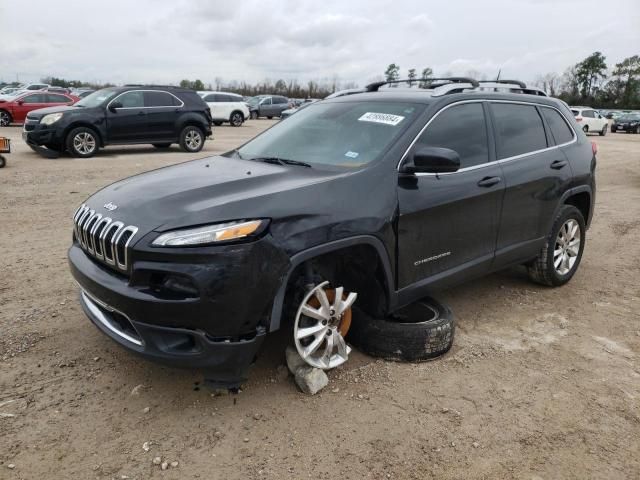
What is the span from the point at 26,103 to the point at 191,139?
10.2m

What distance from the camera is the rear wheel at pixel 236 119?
27750mm

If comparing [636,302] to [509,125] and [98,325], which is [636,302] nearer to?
[509,125]

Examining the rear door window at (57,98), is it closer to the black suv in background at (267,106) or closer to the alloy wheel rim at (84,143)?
the alloy wheel rim at (84,143)

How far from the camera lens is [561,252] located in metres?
4.89

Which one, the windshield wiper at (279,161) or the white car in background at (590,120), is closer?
the windshield wiper at (279,161)

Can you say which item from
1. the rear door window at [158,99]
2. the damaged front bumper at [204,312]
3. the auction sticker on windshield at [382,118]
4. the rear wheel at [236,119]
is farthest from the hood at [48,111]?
the rear wheel at [236,119]

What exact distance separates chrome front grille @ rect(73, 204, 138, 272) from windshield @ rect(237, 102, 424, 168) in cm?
129

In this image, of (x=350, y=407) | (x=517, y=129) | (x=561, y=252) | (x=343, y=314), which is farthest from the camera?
(x=561, y=252)

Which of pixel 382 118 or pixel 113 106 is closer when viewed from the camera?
pixel 382 118

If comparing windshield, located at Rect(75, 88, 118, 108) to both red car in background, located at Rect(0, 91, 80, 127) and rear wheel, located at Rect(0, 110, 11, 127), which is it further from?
rear wheel, located at Rect(0, 110, 11, 127)

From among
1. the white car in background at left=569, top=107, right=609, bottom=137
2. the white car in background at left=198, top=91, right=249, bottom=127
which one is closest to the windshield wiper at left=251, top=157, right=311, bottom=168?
the white car in background at left=198, top=91, right=249, bottom=127

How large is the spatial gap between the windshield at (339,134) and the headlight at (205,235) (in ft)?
3.28

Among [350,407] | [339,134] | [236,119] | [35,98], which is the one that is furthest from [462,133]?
[236,119]

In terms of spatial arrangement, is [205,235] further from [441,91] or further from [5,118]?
[5,118]
